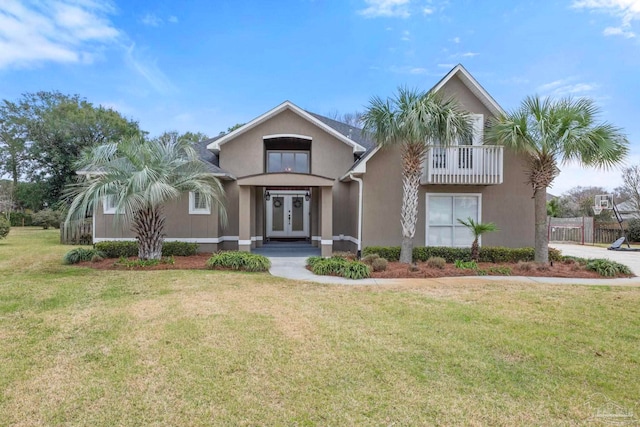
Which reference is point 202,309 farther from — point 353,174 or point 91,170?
point 91,170

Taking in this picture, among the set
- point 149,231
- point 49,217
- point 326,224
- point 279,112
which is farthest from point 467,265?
point 49,217

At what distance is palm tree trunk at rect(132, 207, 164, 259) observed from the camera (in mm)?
10727

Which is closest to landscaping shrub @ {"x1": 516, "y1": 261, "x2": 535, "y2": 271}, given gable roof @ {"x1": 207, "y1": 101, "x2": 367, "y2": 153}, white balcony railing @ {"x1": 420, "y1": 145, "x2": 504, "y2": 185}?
white balcony railing @ {"x1": 420, "y1": 145, "x2": 504, "y2": 185}

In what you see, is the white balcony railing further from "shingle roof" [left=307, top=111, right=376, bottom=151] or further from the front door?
the front door

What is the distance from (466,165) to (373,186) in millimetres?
3296

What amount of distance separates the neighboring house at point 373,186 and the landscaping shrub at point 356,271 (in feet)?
9.16

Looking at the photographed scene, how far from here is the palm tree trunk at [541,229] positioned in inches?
437

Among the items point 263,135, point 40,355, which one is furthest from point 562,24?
point 40,355

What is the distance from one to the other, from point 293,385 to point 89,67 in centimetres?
2456

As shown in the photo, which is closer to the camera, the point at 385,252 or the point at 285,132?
the point at 385,252

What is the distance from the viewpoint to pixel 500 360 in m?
4.28

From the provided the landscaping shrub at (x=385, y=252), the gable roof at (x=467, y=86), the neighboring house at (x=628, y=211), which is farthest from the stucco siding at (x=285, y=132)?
the neighboring house at (x=628, y=211)

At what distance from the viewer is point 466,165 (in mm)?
11867

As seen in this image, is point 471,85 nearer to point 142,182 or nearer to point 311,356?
point 142,182
